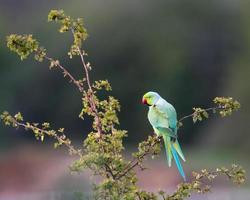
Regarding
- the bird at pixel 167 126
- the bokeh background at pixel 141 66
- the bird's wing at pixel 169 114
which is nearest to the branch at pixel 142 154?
the bird at pixel 167 126

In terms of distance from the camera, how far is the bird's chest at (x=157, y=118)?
20.4 feet

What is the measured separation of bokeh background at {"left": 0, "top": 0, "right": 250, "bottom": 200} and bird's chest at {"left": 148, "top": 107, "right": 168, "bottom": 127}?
1745 cm

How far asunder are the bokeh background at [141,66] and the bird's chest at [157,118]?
1745cm

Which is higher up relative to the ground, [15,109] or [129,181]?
[15,109]

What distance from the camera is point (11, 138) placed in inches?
1026

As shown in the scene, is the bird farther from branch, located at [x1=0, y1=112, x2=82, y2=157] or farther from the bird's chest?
branch, located at [x1=0, y1=112, x2=82, y2=157]

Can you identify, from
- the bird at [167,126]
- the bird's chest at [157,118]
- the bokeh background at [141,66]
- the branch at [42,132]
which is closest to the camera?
the branch at [42,132]

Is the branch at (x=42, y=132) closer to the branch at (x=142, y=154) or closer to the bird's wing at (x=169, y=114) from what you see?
the branch at (x=142, y=154)

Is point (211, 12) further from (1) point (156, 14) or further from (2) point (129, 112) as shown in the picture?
(2) point (129, 112)

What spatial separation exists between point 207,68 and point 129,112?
379 cm

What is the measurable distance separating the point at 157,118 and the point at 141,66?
73.3ft

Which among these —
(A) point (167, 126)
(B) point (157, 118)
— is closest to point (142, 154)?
(A) point (167, 126)

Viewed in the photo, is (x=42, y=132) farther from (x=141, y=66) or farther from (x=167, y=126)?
(x=141, y=66)

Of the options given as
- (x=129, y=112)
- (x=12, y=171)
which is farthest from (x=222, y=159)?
(x=129, y=112)
